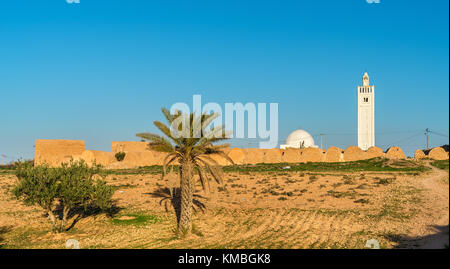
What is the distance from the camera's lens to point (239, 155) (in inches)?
1837

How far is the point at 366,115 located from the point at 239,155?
63706mm

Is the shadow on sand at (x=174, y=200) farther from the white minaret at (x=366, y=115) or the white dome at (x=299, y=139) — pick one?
the white minaret at (x=366, y=115)

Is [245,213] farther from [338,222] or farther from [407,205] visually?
[407,205]

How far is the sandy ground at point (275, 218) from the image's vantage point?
1440cm

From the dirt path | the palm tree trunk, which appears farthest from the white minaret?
the dirt path

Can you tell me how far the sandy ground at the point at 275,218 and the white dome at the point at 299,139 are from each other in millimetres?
60301

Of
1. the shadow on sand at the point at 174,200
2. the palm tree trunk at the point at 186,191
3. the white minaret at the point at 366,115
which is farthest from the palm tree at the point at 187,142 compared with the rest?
the white minaret at the point at 366,115

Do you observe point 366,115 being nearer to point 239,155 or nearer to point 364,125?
point 364,125

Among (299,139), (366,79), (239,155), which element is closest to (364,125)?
(366,79)

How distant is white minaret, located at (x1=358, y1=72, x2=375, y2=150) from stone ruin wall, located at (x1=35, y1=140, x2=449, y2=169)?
49217mm

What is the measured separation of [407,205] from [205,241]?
32.3ft

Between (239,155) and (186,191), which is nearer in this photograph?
(186,191)

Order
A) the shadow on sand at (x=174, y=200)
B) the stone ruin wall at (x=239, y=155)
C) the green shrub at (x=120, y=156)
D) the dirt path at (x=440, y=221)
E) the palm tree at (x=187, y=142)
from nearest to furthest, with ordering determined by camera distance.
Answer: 1. the dirt path at (x=440, y=221)
2. the palm tree at (x=187, y=142)
3. the shadow on sand at (x=174, y=200)
4. the stone ruin wall at (x=239, y=155)
5. the green shrub at (x=120, y=156)
